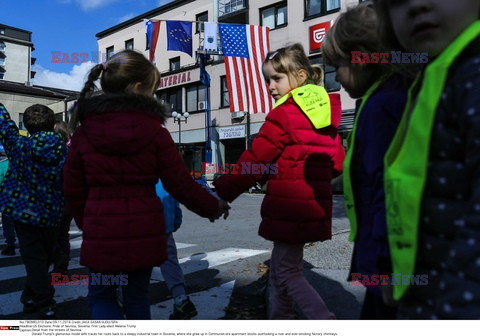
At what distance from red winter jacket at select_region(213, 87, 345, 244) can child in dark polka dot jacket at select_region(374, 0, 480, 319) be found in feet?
3.66

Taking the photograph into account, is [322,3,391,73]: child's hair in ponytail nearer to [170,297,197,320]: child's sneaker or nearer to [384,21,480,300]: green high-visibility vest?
[384,21,480,300]: green high-visibility vest

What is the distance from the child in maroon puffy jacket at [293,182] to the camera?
84.1 inches

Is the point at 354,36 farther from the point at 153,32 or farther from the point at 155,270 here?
the point at 153,32

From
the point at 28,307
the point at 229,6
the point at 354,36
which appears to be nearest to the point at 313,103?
the point at 354,36

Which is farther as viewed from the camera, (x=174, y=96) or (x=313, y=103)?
(x=174, y=96)

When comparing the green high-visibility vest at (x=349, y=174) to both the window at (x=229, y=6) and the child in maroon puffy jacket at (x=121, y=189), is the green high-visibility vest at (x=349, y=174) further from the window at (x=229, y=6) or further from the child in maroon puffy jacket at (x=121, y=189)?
the window at (x=229, y=6)

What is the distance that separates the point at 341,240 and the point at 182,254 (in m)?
1.94

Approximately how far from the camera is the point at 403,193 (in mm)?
946

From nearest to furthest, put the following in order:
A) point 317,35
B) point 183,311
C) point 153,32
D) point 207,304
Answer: point 183,311, point 207,304, point 153,32, point 317,35

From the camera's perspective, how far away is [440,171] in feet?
2.98

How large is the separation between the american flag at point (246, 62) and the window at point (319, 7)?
4135 mm

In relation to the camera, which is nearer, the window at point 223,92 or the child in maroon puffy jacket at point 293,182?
the child in maroon puffy jacket at point 293,182

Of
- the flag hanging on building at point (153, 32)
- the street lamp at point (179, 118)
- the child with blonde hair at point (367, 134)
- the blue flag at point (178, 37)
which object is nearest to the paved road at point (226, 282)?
the child with blonde hair at point (367, 134)

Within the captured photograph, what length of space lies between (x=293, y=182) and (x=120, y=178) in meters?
0.89
